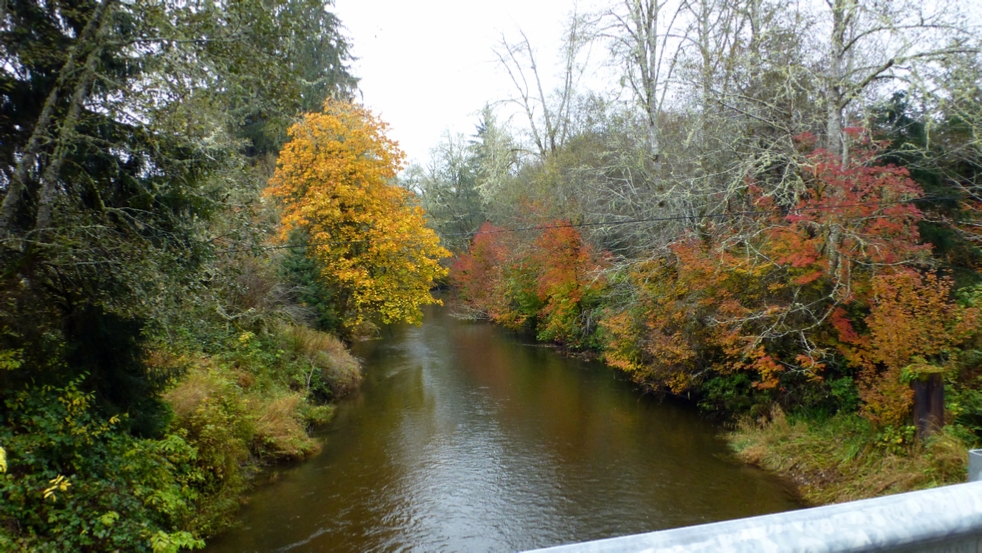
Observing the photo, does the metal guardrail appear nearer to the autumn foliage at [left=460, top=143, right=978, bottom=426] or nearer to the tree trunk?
the tree trunk

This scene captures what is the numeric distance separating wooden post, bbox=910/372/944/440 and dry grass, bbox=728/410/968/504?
0.21 metres

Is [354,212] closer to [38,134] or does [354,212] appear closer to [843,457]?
[38,134]

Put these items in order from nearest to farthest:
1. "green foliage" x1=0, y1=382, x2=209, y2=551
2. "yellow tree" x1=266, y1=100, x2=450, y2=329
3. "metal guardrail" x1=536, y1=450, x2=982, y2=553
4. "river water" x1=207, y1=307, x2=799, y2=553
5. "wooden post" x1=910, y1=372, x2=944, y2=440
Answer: "metal guardrail" x1=536, y1=450, x2=982, y2=553 < "green foliage" x1=0, y1=382, x2=209, y2=551 < "wooden post" x1=910, y1=372, x2=944, y2=440 < "river water" x1=207, y1=307, x2=799, y2=553 < "yellow tree" x1=266, y1=100, x2=450, y2=329

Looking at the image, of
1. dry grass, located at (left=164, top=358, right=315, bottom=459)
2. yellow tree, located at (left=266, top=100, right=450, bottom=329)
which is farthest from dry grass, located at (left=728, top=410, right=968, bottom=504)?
yellow tree, located at (left=266, top=100, right=450, bottom=329)

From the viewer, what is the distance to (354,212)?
61.5 feet

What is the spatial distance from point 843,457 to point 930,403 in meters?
1.81

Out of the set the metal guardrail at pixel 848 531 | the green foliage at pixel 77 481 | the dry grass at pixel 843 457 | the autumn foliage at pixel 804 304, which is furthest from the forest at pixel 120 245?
the dry grass at pixel 843 457

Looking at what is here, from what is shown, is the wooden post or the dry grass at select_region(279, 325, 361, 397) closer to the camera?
the wooden post

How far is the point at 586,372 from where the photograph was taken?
1873cm

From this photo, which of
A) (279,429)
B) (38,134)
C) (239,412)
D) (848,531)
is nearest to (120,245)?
(38,134)

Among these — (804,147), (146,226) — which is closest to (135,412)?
(146,226)

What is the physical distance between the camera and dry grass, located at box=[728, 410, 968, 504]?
7492 mm

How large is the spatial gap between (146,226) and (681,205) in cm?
1317

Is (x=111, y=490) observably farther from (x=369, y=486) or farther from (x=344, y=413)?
(x=344, y=413)
